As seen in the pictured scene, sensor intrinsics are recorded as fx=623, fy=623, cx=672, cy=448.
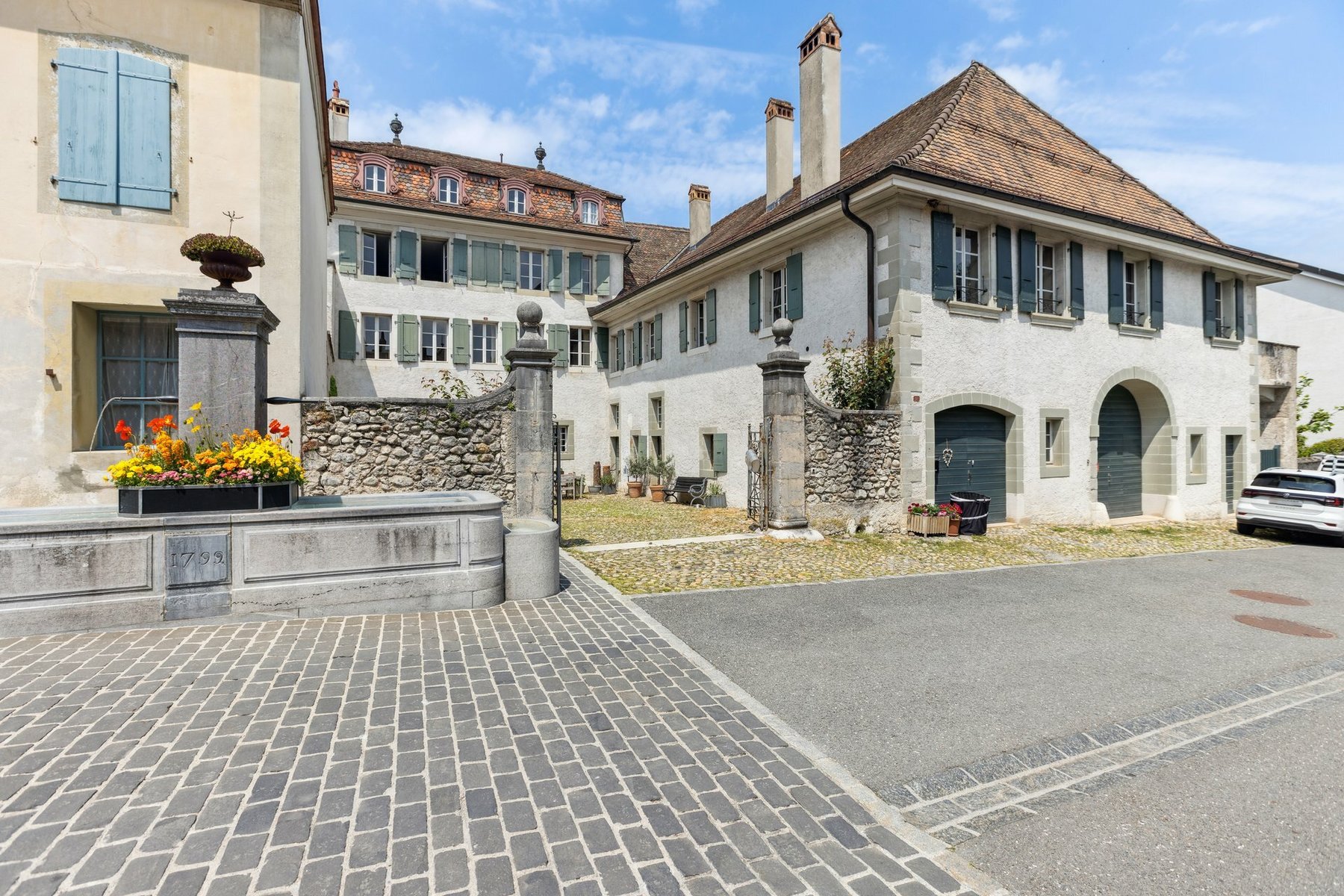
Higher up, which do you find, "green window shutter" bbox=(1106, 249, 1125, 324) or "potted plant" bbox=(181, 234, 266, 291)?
"green window shutter" bbox=(1106, 249, 1125, 324)

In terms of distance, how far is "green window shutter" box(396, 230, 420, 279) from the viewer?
768 inches

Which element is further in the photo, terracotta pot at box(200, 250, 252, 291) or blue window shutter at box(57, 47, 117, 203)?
blue window shutter at box(57, 47, 117, 203)

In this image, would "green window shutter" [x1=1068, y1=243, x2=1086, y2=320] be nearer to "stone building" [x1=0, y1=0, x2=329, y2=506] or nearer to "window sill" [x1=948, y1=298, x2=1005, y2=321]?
"window sill" [x1=948, y1=298, x2=1005, y2=321]

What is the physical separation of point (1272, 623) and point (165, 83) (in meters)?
14.3

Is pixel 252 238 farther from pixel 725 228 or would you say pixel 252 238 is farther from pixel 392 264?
pixel 725 228

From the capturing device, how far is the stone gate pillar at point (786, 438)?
34.8 ft

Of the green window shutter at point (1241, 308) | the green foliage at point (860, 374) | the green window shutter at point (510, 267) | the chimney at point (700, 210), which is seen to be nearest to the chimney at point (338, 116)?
the green window shutter at point (510, 267)

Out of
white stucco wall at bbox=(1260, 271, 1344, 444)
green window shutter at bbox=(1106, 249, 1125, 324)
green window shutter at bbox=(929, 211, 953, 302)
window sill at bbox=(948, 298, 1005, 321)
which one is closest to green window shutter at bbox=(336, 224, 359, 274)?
green window shutter at bbox=(929, 211, 953, 302)

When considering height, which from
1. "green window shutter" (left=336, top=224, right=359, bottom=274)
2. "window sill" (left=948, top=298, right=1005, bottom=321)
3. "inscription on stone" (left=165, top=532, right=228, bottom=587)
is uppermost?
"green window shutter" (left=336, top=224, right=359, bottom=274)

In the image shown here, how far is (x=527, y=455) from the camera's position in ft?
30.6

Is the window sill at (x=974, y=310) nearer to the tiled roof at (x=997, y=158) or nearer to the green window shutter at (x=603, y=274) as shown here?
the tiled roof at (x=997, y=158)

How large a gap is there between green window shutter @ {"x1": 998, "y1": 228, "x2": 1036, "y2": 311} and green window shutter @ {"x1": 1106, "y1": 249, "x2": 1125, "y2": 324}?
252cm

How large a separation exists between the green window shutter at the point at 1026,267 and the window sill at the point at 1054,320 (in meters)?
0.23

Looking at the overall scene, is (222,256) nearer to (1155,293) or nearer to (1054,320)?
(1054,320)
